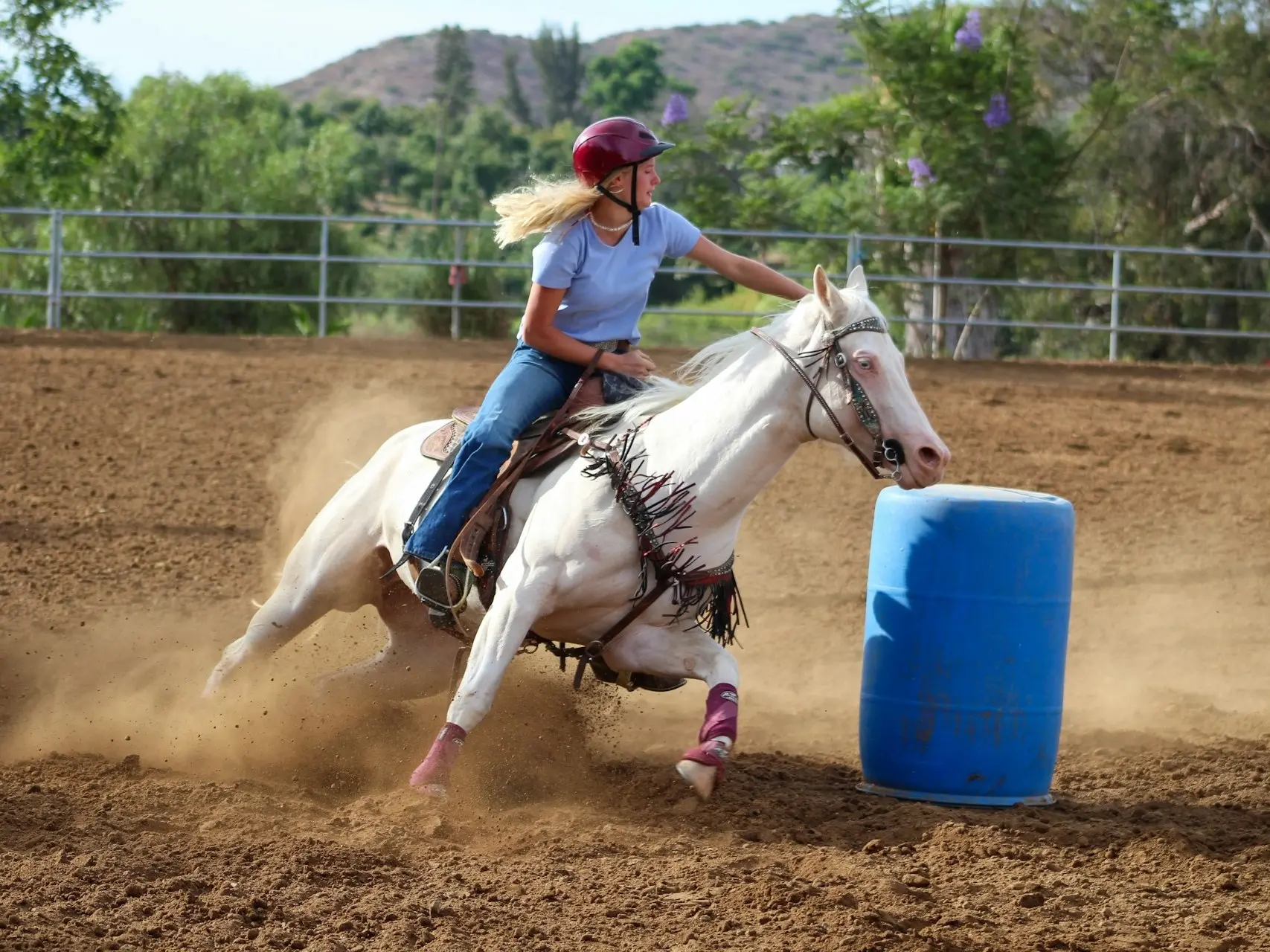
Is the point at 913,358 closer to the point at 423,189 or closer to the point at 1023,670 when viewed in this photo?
the point at 1023,670

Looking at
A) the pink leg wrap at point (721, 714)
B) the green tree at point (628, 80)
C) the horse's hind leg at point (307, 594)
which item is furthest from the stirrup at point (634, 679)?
the green tree at point (628, 80)

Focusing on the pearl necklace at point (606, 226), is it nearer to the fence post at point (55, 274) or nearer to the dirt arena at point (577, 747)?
A: the dirt arena at point (577, 747)

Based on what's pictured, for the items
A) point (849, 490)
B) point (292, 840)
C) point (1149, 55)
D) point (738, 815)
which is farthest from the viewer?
point (1149, 55)

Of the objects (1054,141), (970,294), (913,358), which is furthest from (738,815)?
(1054,141)

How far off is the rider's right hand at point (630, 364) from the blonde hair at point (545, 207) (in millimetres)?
470

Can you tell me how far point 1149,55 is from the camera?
84.6ft

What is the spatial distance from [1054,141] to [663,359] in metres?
9.55

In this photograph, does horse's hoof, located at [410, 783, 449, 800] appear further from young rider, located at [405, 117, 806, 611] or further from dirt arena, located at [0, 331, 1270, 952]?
young rider, located at [405, 117, 806, 611]

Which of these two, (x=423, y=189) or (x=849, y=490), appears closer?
(x=849, y=490)

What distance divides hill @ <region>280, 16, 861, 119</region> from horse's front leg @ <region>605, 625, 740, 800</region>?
160025mm

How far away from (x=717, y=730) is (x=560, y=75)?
447ft

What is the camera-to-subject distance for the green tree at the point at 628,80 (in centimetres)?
11788

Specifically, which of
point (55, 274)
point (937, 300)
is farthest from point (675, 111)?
point (55, 274)

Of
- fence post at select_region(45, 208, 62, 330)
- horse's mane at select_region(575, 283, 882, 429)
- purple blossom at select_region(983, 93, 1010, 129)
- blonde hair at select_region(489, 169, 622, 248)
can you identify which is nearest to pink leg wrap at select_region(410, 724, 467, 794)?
horse's mane at select_region(575, 283, 882, 429)
